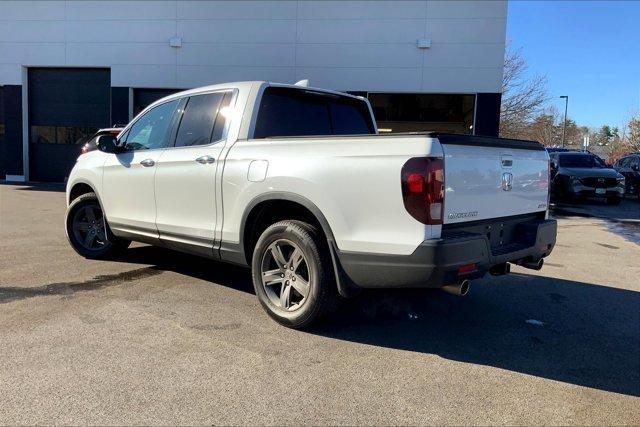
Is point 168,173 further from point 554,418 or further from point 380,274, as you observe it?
point 554,418

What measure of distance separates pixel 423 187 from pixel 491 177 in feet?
2.66

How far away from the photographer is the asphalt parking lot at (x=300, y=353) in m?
3.12

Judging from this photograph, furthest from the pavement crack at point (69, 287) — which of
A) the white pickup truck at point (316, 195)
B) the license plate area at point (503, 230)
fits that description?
the license plate area at point (503, 230)

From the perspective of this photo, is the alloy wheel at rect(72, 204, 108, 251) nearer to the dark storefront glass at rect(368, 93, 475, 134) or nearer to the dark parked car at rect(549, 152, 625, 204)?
the dark storefront glass at rect(368, 93, 475, 134)

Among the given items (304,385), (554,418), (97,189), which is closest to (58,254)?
(97,189)

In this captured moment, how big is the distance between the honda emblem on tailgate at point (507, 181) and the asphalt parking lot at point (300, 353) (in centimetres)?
123

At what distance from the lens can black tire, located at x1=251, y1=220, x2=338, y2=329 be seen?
400 centimetres

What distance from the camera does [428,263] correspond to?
3.44 metres

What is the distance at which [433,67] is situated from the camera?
54.0 feet

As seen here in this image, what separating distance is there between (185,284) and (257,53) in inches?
516

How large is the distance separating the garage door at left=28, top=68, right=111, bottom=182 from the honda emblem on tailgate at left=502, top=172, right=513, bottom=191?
57.2 feet

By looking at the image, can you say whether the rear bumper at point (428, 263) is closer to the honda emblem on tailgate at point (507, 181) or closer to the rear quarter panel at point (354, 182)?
the rear quarter panel at point (354, 182)

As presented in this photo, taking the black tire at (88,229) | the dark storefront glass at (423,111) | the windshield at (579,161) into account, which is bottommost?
the black tire at (88,229)

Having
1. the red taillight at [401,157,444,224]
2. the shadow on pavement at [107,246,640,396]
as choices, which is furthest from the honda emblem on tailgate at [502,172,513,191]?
the shadow on pavement at [107,246,640,396]
